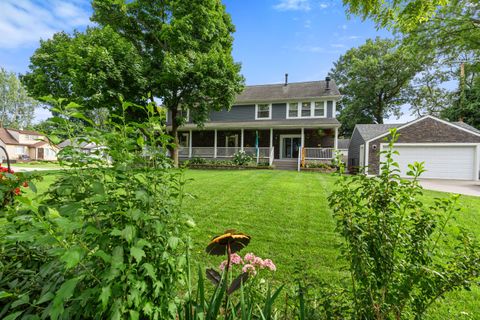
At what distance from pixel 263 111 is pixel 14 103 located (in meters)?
51.3

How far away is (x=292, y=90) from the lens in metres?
17.8

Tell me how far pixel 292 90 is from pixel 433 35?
451 inches

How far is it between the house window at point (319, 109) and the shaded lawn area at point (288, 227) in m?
10.5

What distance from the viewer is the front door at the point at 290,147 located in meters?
17.0

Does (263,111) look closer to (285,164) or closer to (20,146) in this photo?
(285,164)

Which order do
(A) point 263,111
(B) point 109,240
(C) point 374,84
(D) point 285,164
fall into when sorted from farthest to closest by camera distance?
(C) point 374,84, (A) point 263,111, (D) point 285,164, (B) point 109,240

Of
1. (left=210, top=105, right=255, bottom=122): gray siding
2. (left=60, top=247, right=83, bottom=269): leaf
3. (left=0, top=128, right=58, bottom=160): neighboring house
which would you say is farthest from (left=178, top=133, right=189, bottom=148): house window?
(left=0, top=128, right=58, bottom=160): neighboring house

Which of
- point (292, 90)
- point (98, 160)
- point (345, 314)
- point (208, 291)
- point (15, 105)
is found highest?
point (15, 105)

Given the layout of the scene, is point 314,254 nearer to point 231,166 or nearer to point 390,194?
point 390,194

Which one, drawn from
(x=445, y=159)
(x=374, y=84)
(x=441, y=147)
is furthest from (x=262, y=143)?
(x=374, y=84)

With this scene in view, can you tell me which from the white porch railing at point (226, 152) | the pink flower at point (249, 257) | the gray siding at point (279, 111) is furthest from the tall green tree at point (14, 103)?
the pink flower at point (249, 257)

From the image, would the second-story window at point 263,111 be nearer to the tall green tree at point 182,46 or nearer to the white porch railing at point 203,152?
the tall green tree at point 182,46

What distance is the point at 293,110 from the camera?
56.0 ft

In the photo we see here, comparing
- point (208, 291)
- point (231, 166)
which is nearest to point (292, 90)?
point (231, 166)
